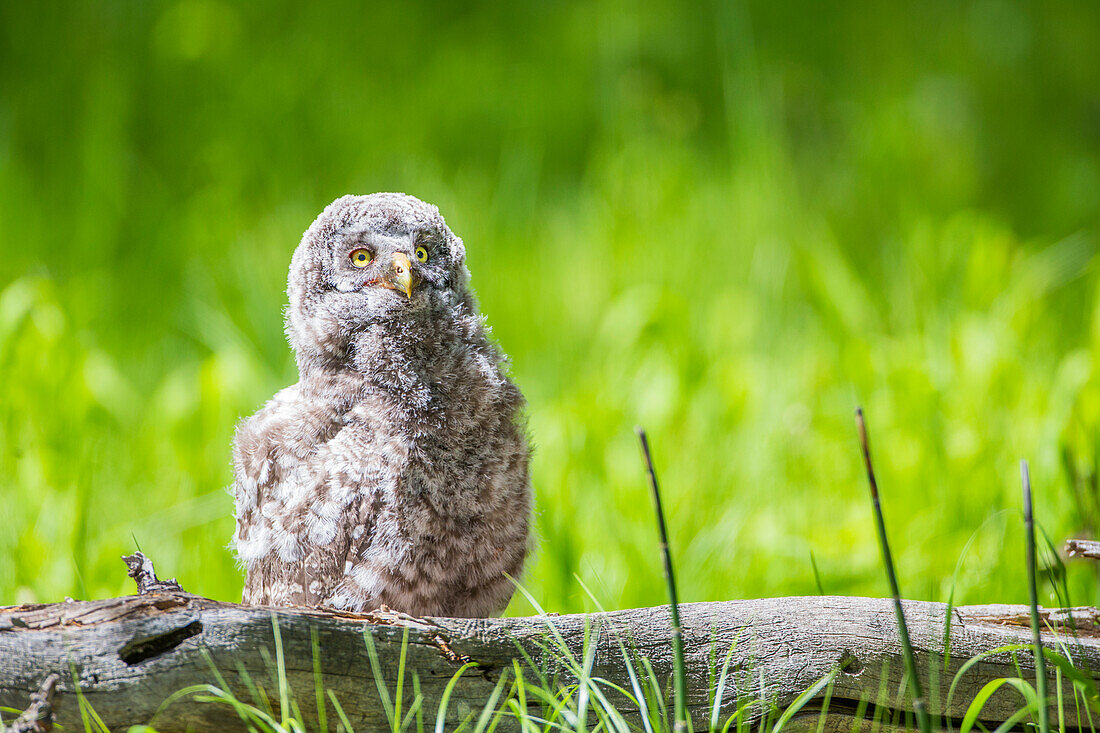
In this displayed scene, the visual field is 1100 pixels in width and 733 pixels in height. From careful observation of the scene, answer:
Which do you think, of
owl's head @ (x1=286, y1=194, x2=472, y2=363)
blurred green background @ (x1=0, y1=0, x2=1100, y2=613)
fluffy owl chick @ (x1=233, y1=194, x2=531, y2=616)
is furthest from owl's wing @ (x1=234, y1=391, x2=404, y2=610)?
blurred green background @ (x1=0, y1=0, x2=1100, y2=613)

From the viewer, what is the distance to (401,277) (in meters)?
1.80

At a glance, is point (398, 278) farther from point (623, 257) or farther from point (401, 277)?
point (623, 257)

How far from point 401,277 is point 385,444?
31cm

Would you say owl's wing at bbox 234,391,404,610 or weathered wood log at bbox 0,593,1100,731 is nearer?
weathered wood log at bbox 0,593,1100,731

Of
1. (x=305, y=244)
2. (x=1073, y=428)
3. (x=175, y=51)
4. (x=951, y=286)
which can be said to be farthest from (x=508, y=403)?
(x=175, y=51)

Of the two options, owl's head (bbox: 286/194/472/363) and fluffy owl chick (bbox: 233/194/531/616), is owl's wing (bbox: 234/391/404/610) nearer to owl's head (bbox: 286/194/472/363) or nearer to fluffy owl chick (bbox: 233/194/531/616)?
fluffy owl chick (bbox: 233/194/531/616)

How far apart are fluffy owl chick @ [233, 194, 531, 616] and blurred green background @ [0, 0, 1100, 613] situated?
0.66 m

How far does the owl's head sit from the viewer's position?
1.86m

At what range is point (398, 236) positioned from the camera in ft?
6.14

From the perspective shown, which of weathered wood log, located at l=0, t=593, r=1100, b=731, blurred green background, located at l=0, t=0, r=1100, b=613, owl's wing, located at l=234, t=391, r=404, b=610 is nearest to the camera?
weathered wood log, located at l=0, t=593, r=1100, b=731

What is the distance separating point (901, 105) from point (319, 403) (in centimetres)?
532

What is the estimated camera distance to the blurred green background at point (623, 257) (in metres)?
3.04

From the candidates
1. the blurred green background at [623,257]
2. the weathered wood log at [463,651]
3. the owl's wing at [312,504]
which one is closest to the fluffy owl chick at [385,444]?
the owl's wing at [312,504]

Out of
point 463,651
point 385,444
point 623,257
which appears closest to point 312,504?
point 385,444
